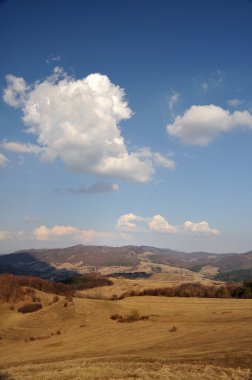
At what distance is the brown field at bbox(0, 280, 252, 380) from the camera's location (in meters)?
18.7

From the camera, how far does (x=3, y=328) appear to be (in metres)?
43.5

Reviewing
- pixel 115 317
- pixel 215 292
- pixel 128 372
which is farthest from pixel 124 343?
pixel 215 292

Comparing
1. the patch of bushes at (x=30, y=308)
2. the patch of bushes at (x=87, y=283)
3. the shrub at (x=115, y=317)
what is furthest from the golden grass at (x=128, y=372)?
the patch of bushes at (x=87, y=283)

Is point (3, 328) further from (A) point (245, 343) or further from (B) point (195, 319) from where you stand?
(A) point (245, 343)

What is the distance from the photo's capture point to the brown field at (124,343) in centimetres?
1874

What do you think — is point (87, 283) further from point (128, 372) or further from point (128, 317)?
point (128, 372)

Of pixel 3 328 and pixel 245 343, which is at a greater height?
pixel 245 343

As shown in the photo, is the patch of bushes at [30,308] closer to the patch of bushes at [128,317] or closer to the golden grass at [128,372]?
the patch of bushes at [128,317]

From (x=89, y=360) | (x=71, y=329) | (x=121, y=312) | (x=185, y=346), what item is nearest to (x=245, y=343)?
(x=185, y=346)

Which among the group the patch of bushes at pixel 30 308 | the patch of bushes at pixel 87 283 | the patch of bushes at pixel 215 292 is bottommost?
the patch of bushes at pixel 87 283

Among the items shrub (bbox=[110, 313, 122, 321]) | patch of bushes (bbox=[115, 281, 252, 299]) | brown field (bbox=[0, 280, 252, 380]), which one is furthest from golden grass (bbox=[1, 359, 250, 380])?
patch of bushes (bbox=[115, 281, 252, 299])

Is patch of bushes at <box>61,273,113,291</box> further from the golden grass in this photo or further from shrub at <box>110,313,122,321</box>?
the golden grass

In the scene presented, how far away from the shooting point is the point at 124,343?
3103 centimetres

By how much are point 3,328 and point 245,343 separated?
92.2 ft
